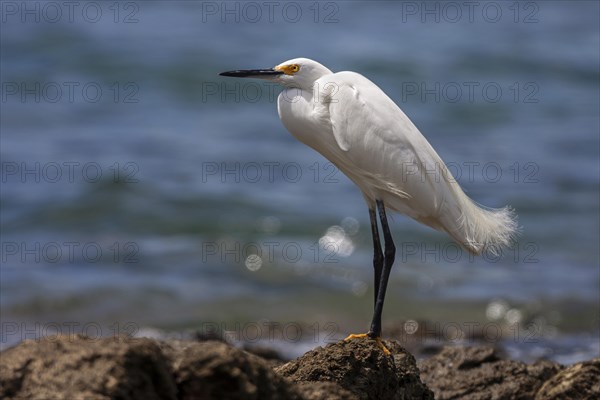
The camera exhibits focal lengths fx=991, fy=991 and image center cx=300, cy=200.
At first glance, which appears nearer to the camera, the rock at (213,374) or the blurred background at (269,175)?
the rock at (213,374)

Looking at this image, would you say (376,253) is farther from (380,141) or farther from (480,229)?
(380,141)

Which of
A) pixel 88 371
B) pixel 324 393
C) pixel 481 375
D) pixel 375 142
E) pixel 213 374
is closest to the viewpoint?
pixel 88 371

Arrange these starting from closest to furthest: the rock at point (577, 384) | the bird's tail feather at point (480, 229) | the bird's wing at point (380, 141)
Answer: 1. the rock at point (577, 384)
2. the bird's wing at point (380, 141)
3. the bird's tail feather at point (480, 229)

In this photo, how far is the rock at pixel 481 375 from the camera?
19.4 feet

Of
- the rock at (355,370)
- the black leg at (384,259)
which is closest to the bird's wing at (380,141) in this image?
the black leg at (384,259)

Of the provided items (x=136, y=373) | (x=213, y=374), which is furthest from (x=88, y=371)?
(x=213, y=374)

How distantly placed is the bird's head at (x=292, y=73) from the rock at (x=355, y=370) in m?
1.73

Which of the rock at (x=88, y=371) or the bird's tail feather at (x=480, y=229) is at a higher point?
the bird's tail feather at (x=480, y=229)

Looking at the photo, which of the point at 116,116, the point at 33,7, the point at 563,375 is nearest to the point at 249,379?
the point at 563,375

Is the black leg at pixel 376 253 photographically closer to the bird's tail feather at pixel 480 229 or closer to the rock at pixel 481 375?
the bird's tail feather at pixel 480 229

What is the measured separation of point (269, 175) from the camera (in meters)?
14.0

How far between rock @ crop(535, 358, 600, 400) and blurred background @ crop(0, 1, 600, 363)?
8.50 feet

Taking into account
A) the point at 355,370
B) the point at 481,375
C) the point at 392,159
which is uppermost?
the point at 392,159

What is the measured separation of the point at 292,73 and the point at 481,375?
216cm
